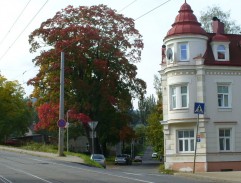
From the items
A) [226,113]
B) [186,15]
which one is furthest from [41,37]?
[226,113]

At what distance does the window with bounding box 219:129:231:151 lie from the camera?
34.8m

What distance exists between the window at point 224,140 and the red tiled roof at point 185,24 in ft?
24.0

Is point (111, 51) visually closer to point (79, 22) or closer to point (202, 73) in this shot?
point (79, 22)

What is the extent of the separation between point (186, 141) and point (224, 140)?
272 centimetres

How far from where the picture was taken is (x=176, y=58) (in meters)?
35.2

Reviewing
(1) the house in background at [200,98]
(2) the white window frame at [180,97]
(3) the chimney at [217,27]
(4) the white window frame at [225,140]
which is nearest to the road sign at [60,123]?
(1) the house in background at [200,98]

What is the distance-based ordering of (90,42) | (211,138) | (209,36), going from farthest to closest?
(90,42) < (209,36) < (211,138)

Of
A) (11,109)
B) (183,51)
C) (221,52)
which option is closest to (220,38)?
(221,52)

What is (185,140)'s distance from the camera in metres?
34.9

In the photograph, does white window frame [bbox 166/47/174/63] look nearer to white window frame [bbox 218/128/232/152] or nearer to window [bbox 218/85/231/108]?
window [bbox 218/85/231/108]

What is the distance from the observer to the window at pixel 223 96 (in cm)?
3538

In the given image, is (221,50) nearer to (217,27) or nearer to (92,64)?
(217,27)

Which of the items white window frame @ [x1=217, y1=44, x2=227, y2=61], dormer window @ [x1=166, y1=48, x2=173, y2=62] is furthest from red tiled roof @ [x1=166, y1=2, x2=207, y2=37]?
white window frame @ [x1=217, y1=44, x2=227, y2=61]

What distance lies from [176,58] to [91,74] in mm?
20429
